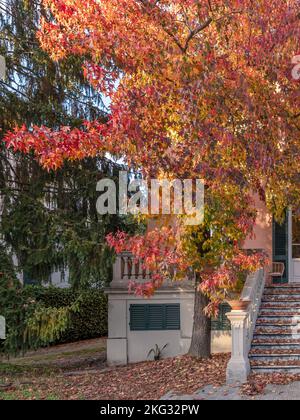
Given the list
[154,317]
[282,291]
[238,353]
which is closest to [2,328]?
[154,317]

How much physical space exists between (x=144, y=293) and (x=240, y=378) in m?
2.37

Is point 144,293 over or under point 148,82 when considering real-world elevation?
under

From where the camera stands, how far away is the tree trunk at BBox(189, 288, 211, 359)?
554 inches

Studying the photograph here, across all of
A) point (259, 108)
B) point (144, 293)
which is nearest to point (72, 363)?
point (144, 293)

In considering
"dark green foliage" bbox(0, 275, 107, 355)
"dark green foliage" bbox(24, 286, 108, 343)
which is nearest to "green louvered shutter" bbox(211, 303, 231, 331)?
"dark green foliage" bbox(0, 275, 107, 355)

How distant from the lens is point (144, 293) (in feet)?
40.2

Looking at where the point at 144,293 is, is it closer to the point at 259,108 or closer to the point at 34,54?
the point at 259,108

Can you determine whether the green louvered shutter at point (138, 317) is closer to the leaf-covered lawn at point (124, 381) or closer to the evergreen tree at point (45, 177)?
the leaf-covered lawn at point (124, 381)

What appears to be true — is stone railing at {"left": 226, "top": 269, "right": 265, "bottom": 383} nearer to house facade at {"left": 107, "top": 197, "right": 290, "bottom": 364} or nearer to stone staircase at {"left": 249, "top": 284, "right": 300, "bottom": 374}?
stone staircase at {"left": 249, "top": 284, "right": 300, "bottom": 374}

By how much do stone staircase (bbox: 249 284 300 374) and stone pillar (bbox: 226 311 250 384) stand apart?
1.77ft

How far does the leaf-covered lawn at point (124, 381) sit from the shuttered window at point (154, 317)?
4.34 feet

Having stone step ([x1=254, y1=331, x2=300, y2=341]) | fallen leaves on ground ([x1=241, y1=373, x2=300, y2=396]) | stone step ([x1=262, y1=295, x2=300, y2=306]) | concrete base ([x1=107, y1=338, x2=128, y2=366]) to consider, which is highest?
stone step ([x1=262, y1=295, x2=300, y2=306])

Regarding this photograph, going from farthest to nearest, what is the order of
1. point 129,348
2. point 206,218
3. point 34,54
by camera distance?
point 129,348
point 34,54
point 206,218

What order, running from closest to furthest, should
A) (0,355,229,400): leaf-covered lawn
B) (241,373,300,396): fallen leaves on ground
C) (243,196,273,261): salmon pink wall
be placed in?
1. (241,373,300,396): fallen leaves on ground
2. (0,355,229,400): leaf-covered lawn
3. (243,196,273,261): salmon pink wall
